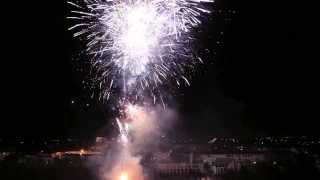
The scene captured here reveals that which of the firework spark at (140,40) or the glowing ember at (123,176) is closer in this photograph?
the firework spark at (140,40)

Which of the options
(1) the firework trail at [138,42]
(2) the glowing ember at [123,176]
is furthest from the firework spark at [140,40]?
(2) the glowing ember at [123,176]

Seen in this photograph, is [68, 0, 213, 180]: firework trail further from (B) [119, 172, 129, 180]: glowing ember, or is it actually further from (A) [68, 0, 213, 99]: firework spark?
(B) [119, 172, 129, 180]: glowing ember

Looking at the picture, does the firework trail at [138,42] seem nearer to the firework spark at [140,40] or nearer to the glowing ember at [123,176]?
the firework spark at [140,40]

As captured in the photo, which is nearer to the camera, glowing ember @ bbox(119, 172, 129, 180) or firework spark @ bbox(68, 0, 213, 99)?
firework spark @ bbox(68, 0, 213, 99)

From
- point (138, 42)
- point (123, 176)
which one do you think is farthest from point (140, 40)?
point (123, 176)

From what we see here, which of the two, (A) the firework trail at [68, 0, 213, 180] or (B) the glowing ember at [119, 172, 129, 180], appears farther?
(B) the glowing ember at [119, 172, 129, 180]

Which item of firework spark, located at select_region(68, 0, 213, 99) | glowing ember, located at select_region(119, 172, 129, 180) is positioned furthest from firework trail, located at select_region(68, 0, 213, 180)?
glowing ember, located at select_region(119, 172, 129, 180)

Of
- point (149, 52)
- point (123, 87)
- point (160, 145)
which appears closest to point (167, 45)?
Result: point (149, 52)

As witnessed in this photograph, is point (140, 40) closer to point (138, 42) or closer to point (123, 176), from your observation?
point (138, 42)

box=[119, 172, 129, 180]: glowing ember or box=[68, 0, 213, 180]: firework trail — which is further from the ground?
box=[68, 0, 213, 180]: firework trail

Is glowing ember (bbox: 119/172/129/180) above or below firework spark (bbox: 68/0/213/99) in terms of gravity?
below

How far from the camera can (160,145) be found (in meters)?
32.2

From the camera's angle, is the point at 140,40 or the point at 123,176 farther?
the point at 123,176

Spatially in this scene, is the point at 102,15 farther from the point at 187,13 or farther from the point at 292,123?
the point at 292,123
